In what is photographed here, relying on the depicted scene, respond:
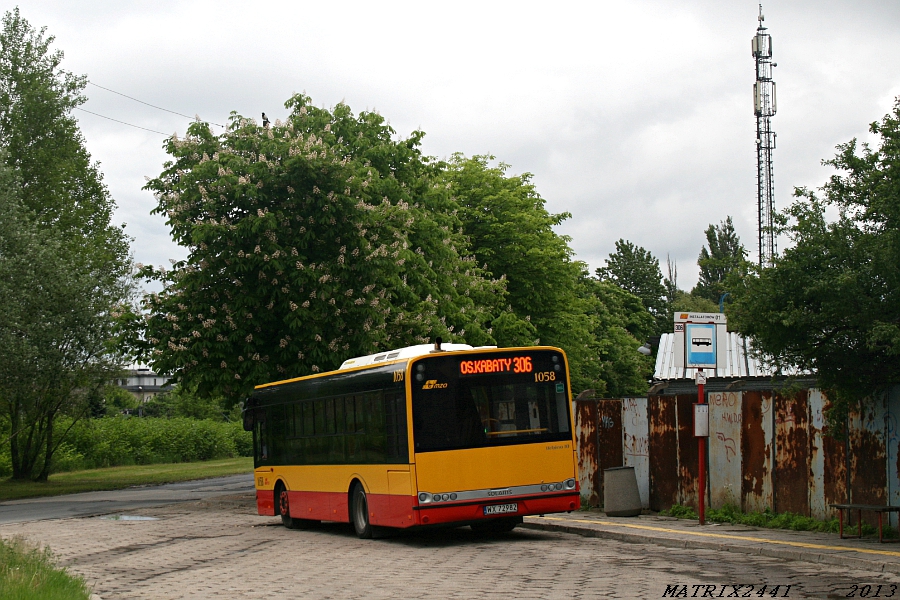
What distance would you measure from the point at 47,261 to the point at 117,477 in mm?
13931

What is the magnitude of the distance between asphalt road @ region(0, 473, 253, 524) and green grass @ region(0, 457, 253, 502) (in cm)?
147

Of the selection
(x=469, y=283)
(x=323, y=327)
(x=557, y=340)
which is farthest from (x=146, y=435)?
(x=323, y=327)

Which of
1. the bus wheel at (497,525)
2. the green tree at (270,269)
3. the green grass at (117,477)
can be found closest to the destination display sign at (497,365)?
the bus wheel at (497,525)

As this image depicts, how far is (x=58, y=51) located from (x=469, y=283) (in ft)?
94.6

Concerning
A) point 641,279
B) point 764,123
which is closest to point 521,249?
point 764,123

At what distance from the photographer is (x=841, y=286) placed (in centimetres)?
1260

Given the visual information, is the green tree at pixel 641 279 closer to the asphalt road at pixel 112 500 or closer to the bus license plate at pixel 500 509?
the asphalt road at pixel 112 500

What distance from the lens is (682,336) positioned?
679 inches

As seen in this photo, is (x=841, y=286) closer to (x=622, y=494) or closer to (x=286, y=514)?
(x=622, y=494)

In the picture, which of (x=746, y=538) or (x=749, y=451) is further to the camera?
(x=749, y=451)

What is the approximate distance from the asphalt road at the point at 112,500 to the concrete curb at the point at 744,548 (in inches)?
575

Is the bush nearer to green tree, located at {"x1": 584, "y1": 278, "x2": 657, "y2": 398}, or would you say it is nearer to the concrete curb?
the concrete curb

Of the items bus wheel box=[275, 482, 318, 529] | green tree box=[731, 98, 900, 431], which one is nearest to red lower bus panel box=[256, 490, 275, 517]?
bus wheel box=[275, 482, 318, 529]

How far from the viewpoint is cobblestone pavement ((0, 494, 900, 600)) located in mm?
10805
